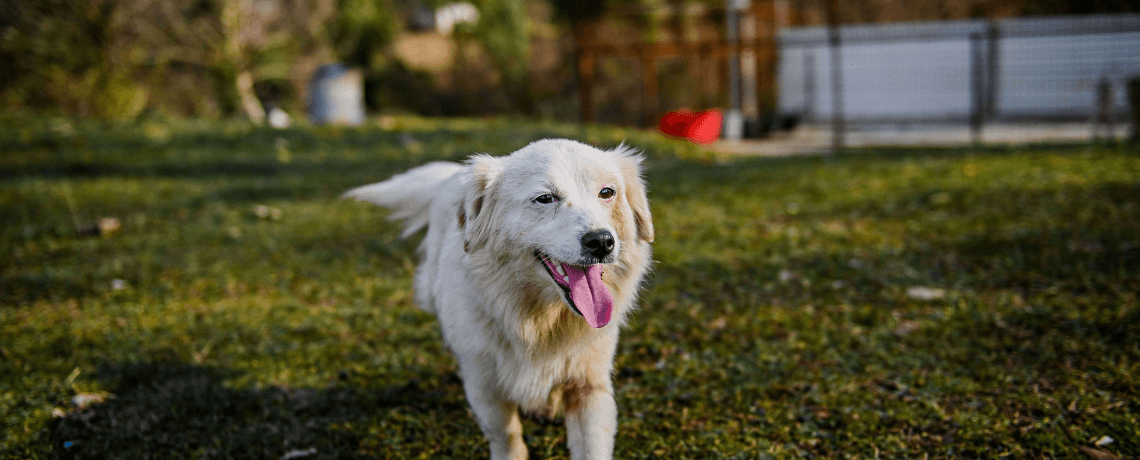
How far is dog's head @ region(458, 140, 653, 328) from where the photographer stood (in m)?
2.24

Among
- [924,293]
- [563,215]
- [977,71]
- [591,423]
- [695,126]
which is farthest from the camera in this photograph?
[695,126]

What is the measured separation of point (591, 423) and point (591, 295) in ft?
1.56

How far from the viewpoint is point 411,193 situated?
11.4 feet

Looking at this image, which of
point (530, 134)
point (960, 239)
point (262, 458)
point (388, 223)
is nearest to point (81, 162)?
point (388, 223)

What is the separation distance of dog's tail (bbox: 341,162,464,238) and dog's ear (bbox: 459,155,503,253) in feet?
2.96

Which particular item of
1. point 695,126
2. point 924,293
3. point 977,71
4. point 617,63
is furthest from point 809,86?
point 924,293

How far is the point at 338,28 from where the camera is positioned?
17203mm

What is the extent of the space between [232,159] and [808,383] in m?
7.96

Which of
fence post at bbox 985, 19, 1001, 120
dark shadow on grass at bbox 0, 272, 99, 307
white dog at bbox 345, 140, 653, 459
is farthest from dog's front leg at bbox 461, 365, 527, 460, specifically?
fence post at bbox 985, 19, 1001, 120

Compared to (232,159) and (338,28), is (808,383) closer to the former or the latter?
(232,159)

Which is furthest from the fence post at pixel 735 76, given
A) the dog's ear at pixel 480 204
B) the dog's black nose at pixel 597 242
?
the dog's black nose at pixel 597 242

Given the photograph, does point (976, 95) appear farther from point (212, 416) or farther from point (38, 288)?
point (38, 288)

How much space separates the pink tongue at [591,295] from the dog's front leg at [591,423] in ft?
1.18

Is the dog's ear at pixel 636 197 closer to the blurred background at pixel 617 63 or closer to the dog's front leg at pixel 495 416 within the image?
the dog's front leg at pixel 495 416
